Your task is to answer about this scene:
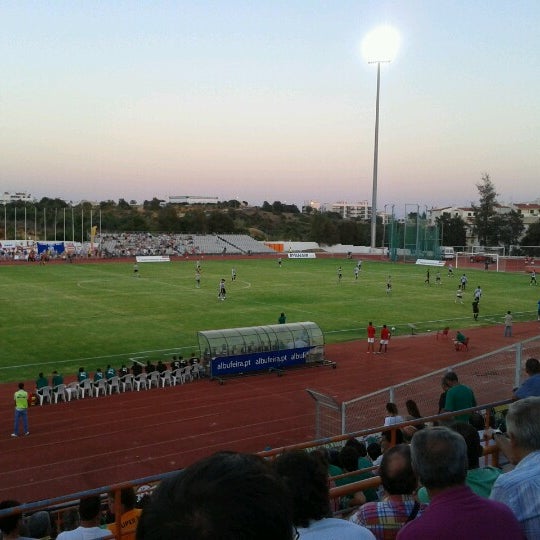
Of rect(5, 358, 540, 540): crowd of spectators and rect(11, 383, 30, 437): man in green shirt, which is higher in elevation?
rect(5, 358, 540, 540): crowd of spectators

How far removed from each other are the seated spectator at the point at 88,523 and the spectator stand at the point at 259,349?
1714 centimetres

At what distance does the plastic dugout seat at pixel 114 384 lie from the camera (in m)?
21.0

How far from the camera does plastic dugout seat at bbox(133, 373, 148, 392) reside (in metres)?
21.5

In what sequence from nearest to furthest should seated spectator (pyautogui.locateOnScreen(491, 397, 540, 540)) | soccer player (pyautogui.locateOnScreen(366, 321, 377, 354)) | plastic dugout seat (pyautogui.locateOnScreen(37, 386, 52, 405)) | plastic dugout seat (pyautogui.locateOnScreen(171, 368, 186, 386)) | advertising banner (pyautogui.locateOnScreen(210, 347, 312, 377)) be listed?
seated spectator (pyautogui.locateOnScreen(491, 397, 540, 540)), plastic dugout seat (pyautogui.locateOnScreen(37, 386, 52, 405)), plastic dugout seat (pyautogui.locateOnScreen(171, 368, 186, 386)), advertising banner (pyautogui.locateOnScreen(210, 347, 312, 377)), soccer player (pyautogui.locateOnScreen(366, 321, 377, 354))

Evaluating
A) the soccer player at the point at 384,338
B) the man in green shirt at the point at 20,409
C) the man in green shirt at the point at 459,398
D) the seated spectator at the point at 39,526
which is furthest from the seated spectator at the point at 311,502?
the soccer player at the point at 384,338

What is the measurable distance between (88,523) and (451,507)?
3.96m

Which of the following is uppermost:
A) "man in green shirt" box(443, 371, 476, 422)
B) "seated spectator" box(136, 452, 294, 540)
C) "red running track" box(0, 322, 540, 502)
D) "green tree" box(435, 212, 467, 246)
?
"green tree" box(435, 212, 467, 246)

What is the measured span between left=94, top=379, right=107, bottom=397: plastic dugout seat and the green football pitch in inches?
165

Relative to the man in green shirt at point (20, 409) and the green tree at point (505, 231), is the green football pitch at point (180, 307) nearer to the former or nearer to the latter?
the man in green shirt at point (20, 409)

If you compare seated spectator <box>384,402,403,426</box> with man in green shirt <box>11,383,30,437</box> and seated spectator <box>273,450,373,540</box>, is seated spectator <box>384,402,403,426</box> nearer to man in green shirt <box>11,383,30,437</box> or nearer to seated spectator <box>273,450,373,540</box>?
seated spectator <box>273,450,373,540</box>

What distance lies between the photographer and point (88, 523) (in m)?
5.77

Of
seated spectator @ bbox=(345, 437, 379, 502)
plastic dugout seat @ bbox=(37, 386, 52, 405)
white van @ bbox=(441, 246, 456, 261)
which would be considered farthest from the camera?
white van @ bbox=(441, 246, 456, 261)

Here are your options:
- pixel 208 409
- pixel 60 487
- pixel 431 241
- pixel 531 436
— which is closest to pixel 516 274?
pixel 431 241

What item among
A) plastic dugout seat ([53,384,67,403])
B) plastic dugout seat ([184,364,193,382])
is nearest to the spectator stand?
plastic dugout seat ([184,364,193,382])
